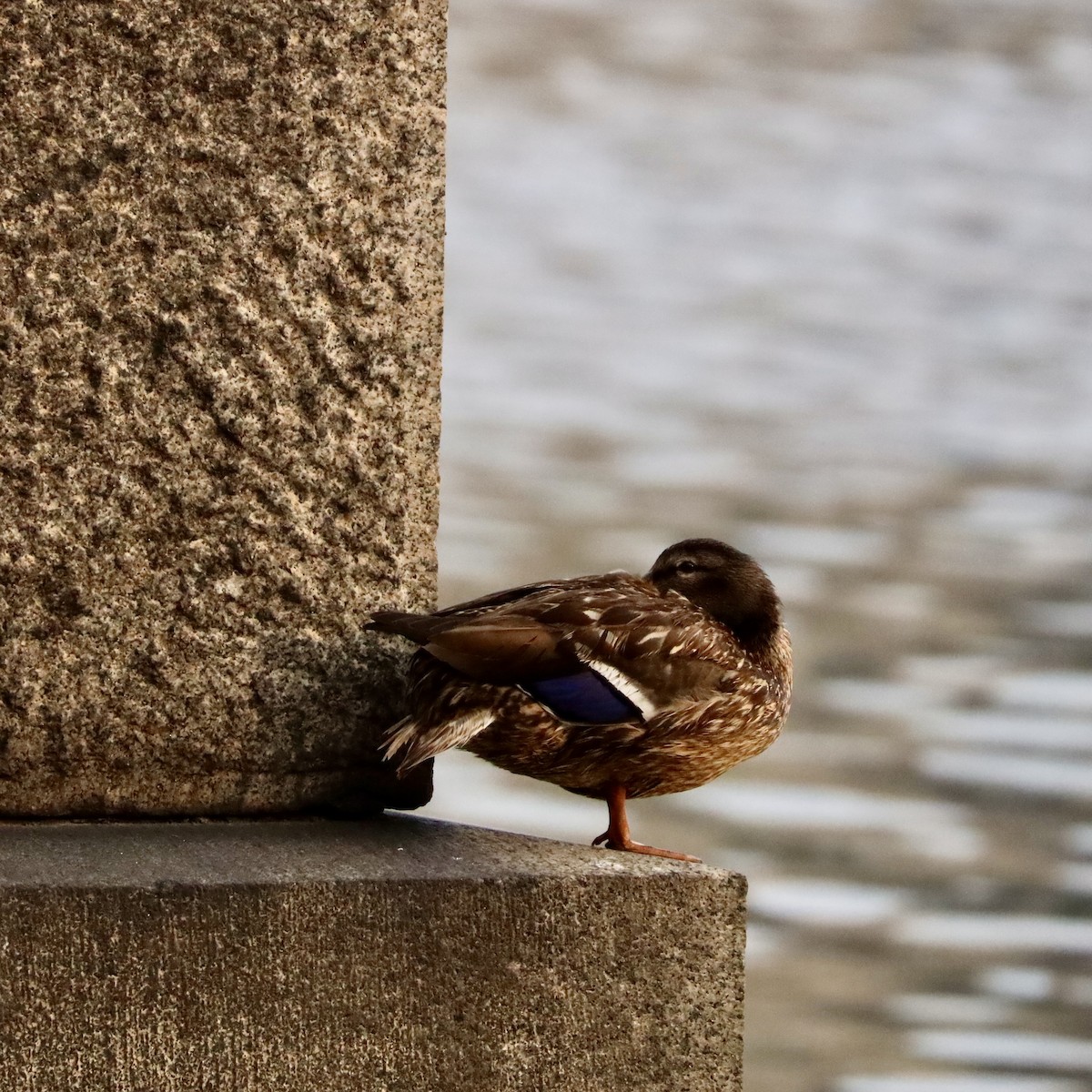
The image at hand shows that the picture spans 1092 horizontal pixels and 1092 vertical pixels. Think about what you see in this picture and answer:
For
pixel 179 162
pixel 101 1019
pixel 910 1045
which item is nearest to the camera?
pixel 101 1019

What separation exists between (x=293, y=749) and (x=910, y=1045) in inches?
146

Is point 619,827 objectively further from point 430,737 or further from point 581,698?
point 430,737

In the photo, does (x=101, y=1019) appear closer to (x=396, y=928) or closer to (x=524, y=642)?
(x=396, y=928)

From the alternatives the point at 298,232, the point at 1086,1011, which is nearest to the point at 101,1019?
the point at 298,232

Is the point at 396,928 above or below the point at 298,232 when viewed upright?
below

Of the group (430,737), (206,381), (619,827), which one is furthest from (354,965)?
(206,381)

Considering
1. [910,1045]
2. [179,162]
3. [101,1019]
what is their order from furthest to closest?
[910,1045], [179,162], [101,1019]

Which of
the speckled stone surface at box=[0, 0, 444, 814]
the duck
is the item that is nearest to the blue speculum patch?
the duck

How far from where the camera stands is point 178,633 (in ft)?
8.13

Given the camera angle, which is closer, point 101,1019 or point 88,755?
point 101,1019

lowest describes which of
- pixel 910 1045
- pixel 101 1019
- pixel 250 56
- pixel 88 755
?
pixel 910 1045

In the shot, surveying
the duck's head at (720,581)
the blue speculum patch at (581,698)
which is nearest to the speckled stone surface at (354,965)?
the blue speculum patch at (581,698)

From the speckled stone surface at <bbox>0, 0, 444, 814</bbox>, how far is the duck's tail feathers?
143 mm

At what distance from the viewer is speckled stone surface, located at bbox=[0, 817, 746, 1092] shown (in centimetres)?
228
